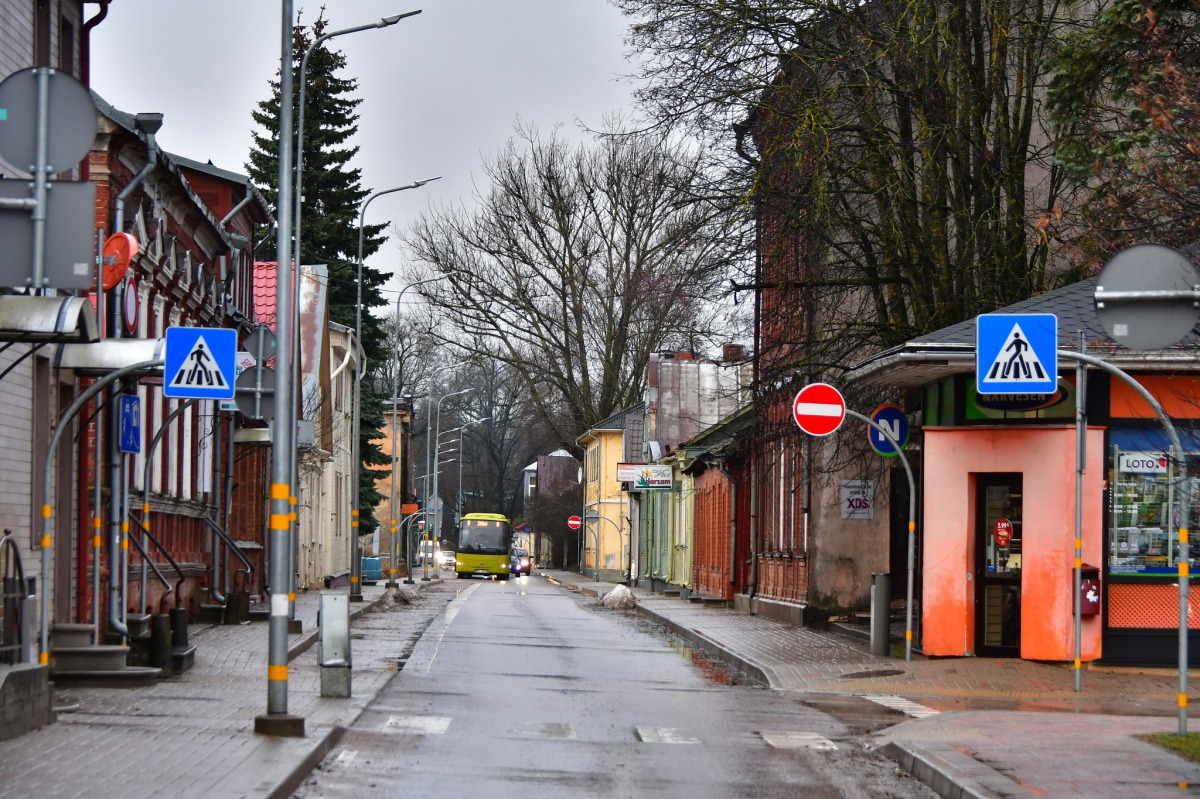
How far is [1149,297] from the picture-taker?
986cm

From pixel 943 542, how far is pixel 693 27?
794 cm

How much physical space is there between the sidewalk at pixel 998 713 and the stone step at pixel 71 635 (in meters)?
7.25

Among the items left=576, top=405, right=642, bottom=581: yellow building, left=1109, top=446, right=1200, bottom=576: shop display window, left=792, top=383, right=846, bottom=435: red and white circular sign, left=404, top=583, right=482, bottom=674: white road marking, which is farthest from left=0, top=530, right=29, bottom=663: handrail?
left=576, top=405, right=642, bottom=581: yellow building

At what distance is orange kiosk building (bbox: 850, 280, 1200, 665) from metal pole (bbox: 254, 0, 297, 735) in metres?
7.67

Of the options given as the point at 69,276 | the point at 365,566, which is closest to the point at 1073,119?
the point at 69,276

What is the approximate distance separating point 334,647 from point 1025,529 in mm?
8495

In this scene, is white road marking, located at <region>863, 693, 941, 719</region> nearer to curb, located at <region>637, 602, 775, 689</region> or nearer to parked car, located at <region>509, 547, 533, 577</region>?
curb, located at <region>637, 602, 775, 689</region>

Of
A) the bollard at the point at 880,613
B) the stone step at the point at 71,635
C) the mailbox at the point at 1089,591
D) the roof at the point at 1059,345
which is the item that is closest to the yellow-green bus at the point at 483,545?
the bollard at the point at 880,613

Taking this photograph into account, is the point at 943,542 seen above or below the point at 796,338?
below

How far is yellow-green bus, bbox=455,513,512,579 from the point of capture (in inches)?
2950

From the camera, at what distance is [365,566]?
189ft

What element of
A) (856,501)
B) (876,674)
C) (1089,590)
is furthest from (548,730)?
(856,501)

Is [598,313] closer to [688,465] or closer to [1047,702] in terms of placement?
[688,465]

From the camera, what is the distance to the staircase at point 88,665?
13.5m
